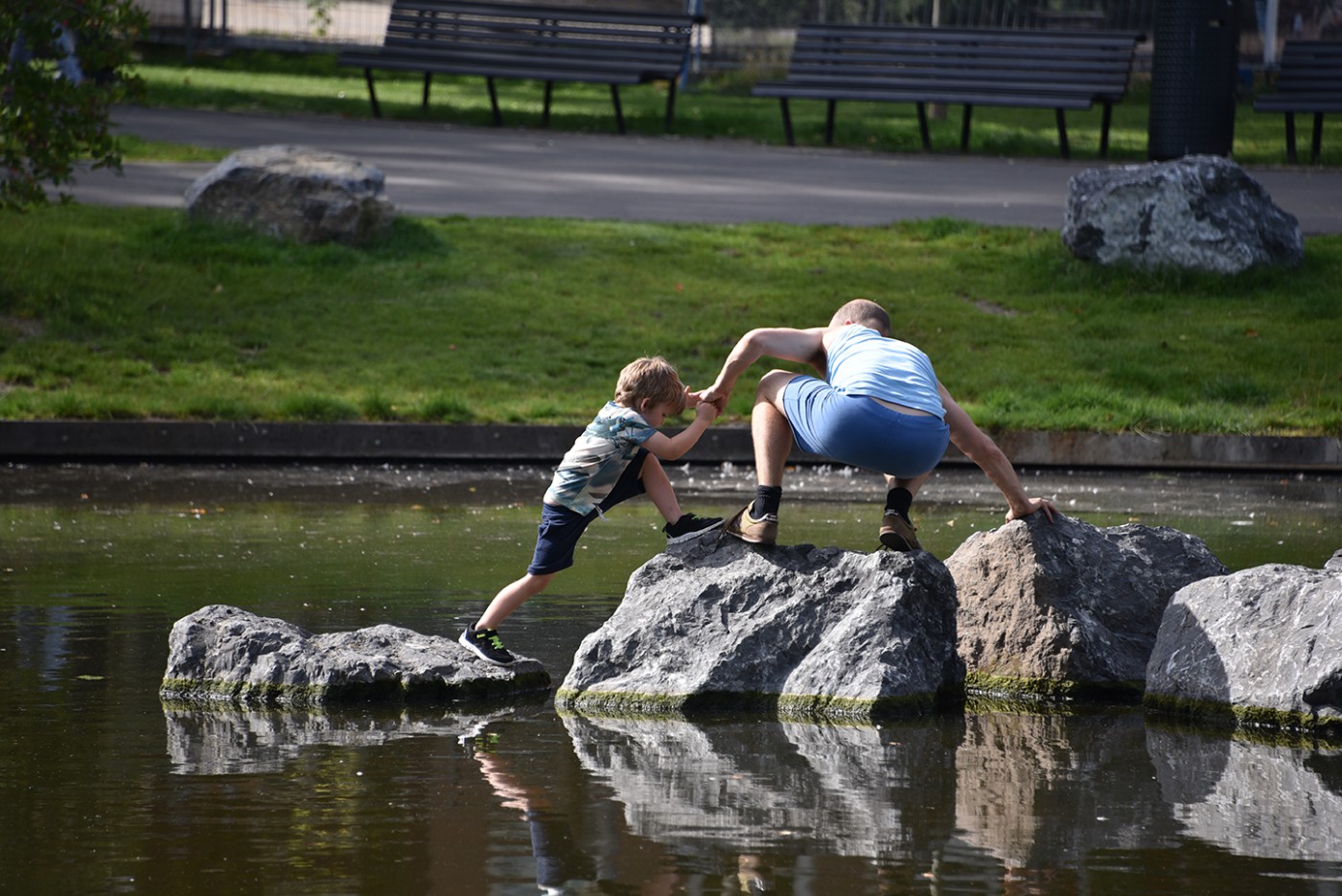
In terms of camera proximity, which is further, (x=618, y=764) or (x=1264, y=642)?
(x=1264, y=642)

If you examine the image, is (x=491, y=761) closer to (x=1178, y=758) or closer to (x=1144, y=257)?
(x=1178, y=758)

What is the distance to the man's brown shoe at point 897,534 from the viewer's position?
611cm

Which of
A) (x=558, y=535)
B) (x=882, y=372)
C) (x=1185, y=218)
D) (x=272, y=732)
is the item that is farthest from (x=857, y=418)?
(x=1185, y=218)

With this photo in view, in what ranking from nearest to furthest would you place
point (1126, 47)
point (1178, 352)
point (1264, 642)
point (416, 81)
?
point (1264, 642) < point (1178, 352) < point (1126, 47) < point (416, 81)

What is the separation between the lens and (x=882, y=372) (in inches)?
240

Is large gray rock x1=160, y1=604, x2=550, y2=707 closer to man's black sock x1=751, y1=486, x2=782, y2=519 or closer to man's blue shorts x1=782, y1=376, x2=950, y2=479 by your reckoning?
man's black sock x1=751, y1=486, x2=782, y2=519

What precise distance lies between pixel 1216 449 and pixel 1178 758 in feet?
24.3

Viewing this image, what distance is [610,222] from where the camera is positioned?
53.7ft

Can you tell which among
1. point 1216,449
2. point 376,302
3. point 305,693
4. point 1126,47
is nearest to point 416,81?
point 1126,47

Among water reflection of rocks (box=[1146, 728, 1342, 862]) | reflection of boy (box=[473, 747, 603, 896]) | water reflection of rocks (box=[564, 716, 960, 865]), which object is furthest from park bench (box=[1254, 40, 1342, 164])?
reflection of boy (box=[473, 747, 603, 896])

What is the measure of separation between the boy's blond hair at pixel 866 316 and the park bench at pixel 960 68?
45.4 feet

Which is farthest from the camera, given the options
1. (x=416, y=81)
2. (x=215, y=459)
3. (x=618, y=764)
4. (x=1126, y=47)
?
(x=416, y=81)

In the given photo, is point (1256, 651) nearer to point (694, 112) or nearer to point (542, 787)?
point (542, 787)

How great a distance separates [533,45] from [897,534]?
17.2 metres
